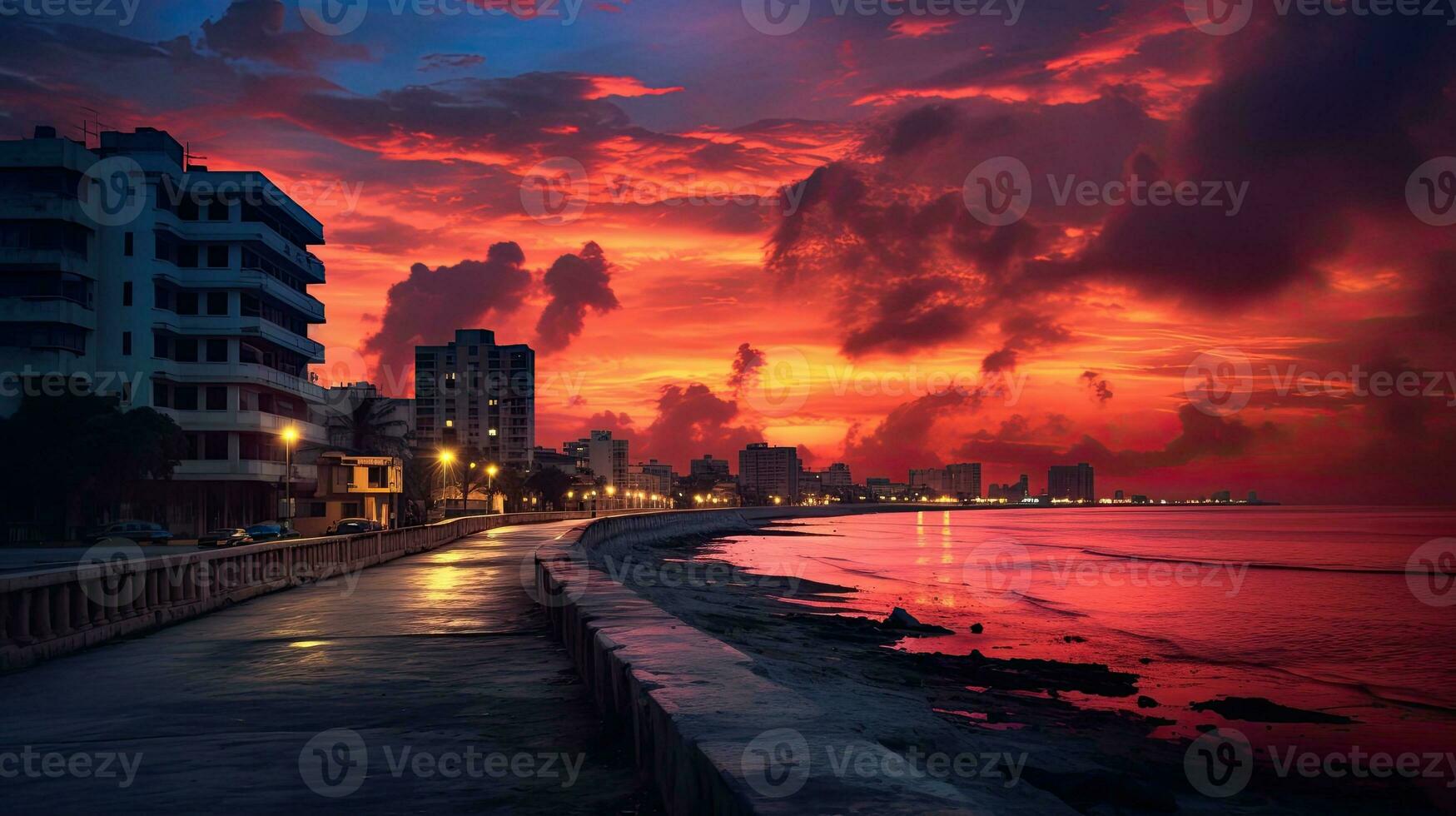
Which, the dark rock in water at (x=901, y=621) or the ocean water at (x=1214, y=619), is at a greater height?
the dark rock in water at (x=901, y=621)

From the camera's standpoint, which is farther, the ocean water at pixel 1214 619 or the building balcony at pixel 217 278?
the building balcony at pixel 217 278

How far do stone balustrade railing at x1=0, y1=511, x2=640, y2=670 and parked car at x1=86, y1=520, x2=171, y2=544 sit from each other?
115ft

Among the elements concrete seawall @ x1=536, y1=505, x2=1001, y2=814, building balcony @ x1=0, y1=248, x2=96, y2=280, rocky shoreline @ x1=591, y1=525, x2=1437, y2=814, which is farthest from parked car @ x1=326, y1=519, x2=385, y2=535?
concrete seawall @ x1=536, y1=505, x2=1001, y2=814

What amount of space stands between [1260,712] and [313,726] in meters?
15.2

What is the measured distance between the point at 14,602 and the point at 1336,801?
49.2 feet

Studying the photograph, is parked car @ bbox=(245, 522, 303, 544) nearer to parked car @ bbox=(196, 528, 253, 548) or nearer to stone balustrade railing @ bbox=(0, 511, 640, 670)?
parked car @ bbox=(196, 528, 253, 548)

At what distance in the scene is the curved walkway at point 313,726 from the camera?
6090 millimetres

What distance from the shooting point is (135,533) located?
5459 centimetres

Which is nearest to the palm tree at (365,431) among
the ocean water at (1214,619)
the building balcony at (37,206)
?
the building balcony at (37,206)

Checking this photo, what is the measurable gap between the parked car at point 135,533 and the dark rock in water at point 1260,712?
175ft

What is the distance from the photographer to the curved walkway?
609 centimetres

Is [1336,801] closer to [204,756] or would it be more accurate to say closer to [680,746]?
[680,746]

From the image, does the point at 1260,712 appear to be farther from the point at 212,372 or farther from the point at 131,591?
the point at 212,372

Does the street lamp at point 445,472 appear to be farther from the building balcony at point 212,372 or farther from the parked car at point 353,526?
the parked car at point 353,526
